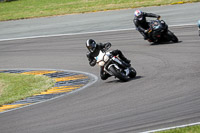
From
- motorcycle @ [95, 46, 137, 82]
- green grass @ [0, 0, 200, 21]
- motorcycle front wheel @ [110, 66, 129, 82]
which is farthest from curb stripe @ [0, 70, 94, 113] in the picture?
green grass @ [0, 0, 200, 21]

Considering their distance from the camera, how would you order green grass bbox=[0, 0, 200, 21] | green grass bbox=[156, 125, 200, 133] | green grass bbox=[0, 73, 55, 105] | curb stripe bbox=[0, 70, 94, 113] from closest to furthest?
green grass bbox=[156, 125, 200, 133]
curb stripe bbox=[0, 70, 94, 113]
green grass bbox=[0, 73, 55, 105]
green grass bbox=[0, 0, 200, 21]

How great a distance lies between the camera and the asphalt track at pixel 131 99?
9648mm

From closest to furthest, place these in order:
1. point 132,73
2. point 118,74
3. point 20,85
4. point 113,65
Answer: point 118,74, point 113,65, point 132,73, point 20,85

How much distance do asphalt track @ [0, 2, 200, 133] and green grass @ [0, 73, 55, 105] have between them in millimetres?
1600

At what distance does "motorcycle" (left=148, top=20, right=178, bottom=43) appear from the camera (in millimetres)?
19219

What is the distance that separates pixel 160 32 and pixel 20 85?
6636 millimetres

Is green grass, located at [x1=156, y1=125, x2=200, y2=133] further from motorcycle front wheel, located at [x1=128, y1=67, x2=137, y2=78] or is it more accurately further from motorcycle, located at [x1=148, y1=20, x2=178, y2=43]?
motorcycle, located at [x1=148, y1=20, x2=178, y2=43]

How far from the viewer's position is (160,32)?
63.3 feet

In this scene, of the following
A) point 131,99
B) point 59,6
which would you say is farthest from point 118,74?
point 59,6

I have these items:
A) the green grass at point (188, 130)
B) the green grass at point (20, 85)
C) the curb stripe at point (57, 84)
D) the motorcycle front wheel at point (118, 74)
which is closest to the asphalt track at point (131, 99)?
the motorcycle front wheel at point (118, 74)

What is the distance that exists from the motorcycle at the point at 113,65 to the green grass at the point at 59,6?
1548 cm

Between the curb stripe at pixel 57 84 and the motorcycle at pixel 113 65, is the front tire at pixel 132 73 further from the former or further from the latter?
the curb stripe at pixel 57 84

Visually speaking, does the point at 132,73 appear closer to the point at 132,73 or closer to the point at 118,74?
the point at 132,73

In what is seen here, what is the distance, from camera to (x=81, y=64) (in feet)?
59.9
